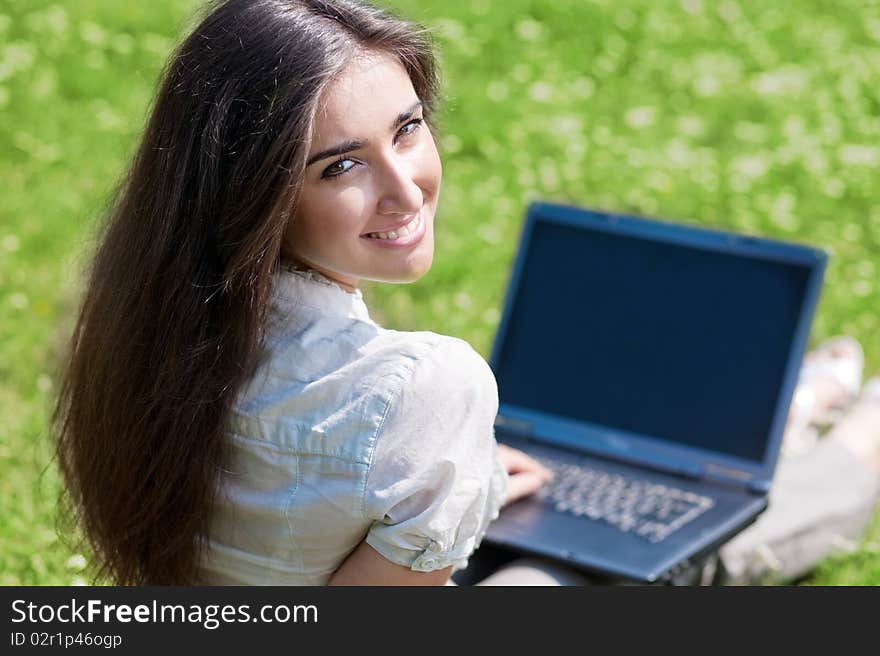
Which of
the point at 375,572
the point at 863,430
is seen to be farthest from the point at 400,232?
the point at 863,430

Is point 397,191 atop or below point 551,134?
atop

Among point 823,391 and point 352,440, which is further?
point 823,391

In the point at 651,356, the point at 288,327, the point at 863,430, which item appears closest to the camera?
the point at 288,327

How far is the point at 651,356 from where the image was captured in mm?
2873

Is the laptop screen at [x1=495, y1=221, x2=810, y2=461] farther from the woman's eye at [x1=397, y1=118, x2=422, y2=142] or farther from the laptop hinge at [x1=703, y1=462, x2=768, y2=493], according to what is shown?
the woman's eye at [x1=397, y1=118, x2=422, y2=142]

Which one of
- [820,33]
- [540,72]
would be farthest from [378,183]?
[820,33]

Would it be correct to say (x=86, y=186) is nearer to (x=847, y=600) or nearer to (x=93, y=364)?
(x=93, y=364)

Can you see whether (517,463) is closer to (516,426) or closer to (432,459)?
(516,426)

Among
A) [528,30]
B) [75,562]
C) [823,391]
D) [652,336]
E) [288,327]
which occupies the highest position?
[528,30]

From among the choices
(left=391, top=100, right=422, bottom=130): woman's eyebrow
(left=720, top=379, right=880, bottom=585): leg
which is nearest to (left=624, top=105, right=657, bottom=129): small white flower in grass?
(left=720, top=379, right=880, bottom=585): leg

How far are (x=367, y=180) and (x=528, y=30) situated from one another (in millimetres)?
4466

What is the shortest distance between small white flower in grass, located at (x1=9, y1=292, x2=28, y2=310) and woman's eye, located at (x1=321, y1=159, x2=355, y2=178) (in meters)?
2.43

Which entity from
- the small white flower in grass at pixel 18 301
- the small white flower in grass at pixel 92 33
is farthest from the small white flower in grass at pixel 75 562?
the small white flower in grass at pixel 92 33

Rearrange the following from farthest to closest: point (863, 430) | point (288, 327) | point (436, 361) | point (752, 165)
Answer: point (752, 165)
point (863, 430)
point (288, 327)
point (436, 361)
